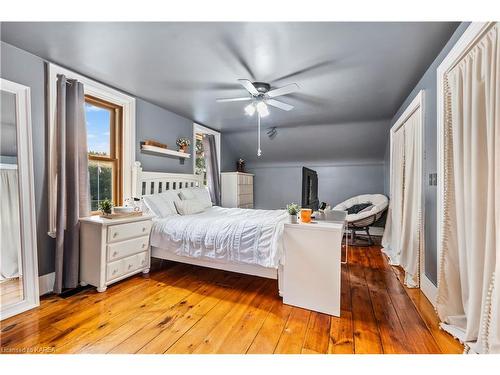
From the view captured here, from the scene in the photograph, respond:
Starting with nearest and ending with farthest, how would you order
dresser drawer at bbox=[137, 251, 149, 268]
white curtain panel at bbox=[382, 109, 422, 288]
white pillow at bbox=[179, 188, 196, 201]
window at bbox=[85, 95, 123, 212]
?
1. white curtain panel at bbox=[382, 109, 422, 288]
2. dresser drawer at bbox=[137, 251, 149, 268]
3. window at bbox=[85, 95, 123, 212]
4. white pillow at bbox=[179, 188, 196, 201]

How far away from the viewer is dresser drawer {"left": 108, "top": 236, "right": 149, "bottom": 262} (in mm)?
2426

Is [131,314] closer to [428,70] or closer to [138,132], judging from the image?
[138,132]

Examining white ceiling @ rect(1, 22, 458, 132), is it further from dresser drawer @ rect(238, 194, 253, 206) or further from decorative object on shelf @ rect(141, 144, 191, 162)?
dresser drawer @ rect(238, 194, 253, 206)

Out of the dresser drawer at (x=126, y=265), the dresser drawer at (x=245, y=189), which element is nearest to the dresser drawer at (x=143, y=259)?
the dresser drawer at (x=126, y=265)

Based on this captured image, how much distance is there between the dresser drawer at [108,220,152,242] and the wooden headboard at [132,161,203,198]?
58cm

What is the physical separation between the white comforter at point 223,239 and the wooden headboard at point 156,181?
67cm

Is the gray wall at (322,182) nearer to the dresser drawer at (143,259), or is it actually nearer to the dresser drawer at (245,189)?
the dresser drawer at (245,189)

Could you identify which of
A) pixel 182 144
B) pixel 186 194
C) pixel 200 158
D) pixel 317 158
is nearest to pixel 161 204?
pixel 186 194

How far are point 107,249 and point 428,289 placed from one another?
10.5ft

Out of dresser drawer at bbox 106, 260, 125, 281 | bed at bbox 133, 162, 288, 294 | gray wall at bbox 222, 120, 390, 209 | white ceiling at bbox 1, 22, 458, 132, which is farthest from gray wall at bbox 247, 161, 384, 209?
dresser drawer at bbox 106, 260, 125, 281

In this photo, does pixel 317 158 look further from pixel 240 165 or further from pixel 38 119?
pixel 38 119

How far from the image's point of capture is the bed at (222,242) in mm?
2271

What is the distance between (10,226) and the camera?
6.64 ft
